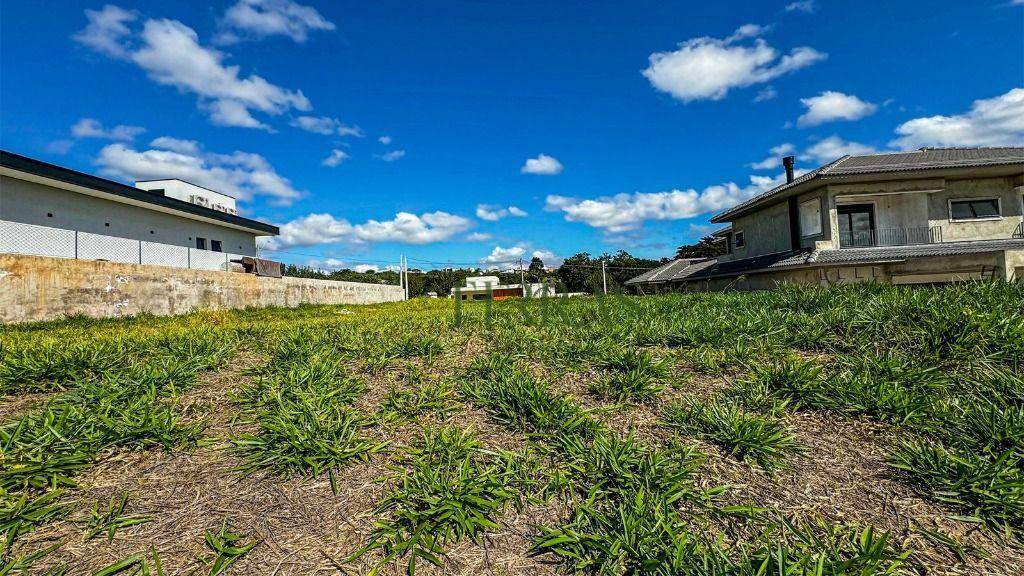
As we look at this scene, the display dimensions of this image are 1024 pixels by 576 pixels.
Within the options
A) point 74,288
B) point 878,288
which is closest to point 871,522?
point 878,288

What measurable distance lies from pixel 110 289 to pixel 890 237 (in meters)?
24.9

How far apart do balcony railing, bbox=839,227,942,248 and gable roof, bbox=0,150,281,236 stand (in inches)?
1052

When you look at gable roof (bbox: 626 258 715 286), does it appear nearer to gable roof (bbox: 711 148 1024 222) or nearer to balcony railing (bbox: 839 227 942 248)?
gable roof (bbox: 711 148 1024 222)

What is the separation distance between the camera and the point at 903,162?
1767 centimetres

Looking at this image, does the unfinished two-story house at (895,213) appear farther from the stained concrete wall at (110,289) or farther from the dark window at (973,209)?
the stained concrete wall at (110,289)

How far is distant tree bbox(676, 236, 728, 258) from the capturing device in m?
54.4

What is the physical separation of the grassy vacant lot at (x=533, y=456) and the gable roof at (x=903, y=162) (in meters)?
15.3

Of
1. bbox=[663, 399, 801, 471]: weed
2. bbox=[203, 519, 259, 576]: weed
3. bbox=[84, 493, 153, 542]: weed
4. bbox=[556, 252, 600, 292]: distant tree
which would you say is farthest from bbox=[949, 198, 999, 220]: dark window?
bbox=[556, 252, 600, 292]: distant tree

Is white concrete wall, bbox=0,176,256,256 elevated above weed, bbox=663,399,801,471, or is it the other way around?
white concrete wall, bbox=0,176,256,256

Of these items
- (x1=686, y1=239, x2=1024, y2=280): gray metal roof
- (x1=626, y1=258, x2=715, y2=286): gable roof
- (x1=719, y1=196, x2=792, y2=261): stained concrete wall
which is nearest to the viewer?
(x1=686, y1=239, x2=1024, y2=280): gray metal roof

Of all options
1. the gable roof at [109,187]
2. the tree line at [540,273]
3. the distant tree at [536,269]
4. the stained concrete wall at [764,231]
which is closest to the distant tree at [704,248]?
the tree line at [540,273]

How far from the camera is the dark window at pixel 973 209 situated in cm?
1666

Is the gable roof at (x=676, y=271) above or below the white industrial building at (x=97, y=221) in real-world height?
below

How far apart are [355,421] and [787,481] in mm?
2647
